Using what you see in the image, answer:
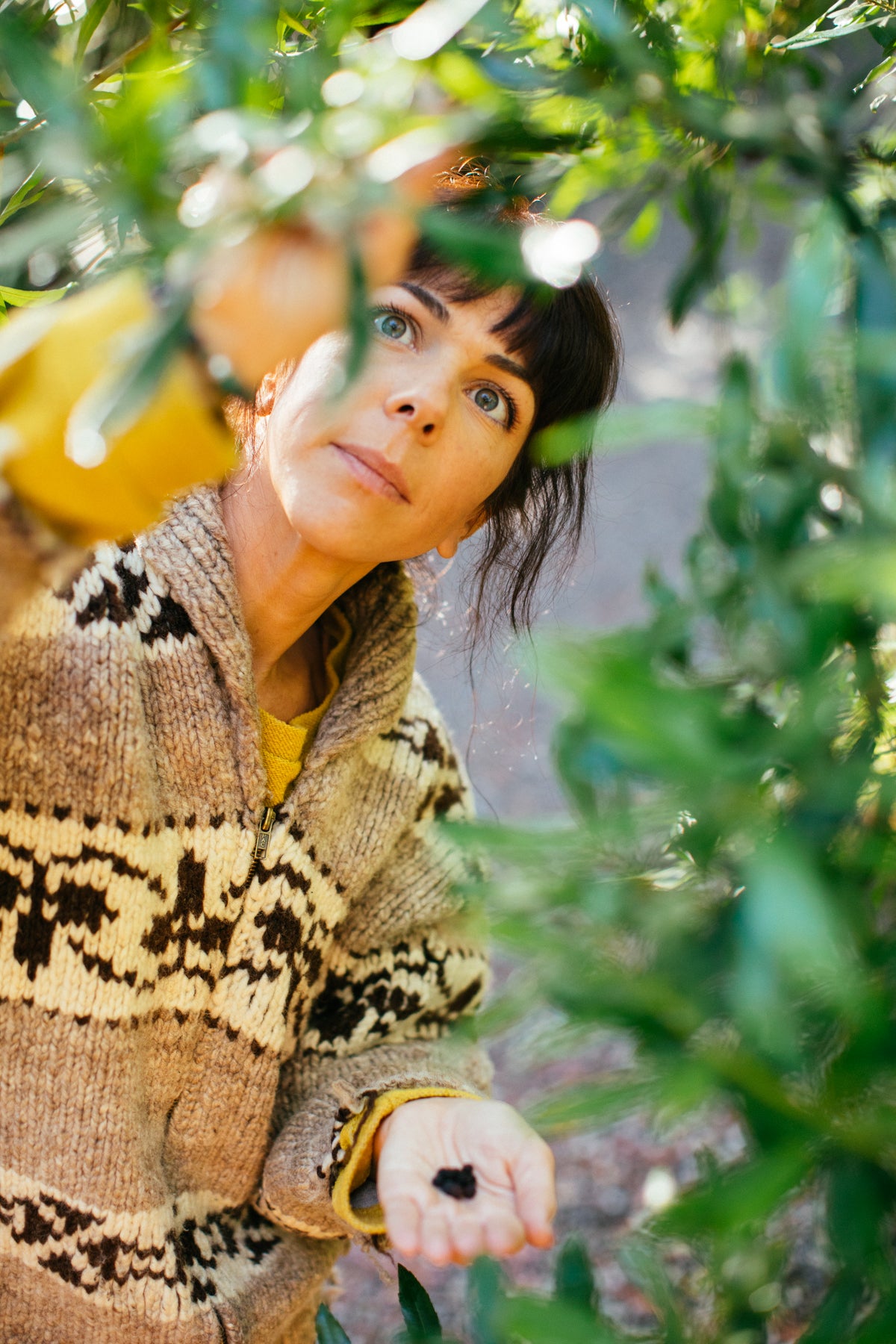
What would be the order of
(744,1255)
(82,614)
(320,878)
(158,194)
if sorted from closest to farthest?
(158,194)
(744,1255)
(82,614)
(320,878)

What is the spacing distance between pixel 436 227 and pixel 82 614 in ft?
2.07

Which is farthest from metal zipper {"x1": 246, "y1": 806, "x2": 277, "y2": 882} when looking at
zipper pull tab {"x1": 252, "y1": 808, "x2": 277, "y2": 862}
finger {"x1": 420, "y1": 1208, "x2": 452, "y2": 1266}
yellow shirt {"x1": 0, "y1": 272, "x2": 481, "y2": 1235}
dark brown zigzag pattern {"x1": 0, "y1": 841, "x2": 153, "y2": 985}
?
yellow shirt {"x1": 0, "y1": 272, "x2": 481, "y2": 1235}

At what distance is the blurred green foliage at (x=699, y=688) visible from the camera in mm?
336

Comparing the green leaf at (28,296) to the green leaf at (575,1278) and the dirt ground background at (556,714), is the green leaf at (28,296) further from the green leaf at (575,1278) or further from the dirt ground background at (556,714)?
the green leaf at (575,1278)

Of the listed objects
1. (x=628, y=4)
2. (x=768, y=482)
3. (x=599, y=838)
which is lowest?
(x=768, y=482)

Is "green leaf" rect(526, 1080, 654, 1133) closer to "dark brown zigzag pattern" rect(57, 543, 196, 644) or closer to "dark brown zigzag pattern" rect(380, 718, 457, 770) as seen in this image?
"dark brown zigzag pattern" rect(57, 543, 196, 644)

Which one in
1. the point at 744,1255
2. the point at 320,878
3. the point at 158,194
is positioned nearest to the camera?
the point at 158,194

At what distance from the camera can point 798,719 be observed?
386 mm

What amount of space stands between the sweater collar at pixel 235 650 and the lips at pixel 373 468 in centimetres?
18

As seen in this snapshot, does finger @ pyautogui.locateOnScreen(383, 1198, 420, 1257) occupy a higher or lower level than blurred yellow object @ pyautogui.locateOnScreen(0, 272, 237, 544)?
lower

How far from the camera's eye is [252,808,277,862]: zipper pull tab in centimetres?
103

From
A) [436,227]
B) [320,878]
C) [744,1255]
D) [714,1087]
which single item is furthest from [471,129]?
[320,878]

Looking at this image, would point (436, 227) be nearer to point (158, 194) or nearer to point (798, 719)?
point (158, 194)

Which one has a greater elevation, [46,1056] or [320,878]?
[46,1056]
